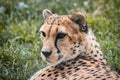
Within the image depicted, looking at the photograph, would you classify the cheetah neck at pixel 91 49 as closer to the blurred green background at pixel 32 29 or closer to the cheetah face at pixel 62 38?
the cheetah face at pixel 62 38

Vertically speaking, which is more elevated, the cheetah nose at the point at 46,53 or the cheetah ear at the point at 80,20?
the cheetah ear at the point at 80,20

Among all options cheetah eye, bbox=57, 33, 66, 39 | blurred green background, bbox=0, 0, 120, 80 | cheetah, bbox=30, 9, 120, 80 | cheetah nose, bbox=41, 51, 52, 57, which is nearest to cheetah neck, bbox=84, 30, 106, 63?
cheetah, bbox=30, 9, 120, 80

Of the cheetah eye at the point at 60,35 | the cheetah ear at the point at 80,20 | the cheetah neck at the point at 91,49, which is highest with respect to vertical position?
the cheetah ear at the point at 80,20

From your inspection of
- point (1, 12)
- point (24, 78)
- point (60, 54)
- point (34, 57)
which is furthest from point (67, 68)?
point (1, 12)

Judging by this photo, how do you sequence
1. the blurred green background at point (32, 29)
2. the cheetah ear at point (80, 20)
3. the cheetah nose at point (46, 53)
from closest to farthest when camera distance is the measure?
the cheetah nose at point (46, 53) → the cheetah ear at point (80, 20) → the blurred green background at point (32, 29)

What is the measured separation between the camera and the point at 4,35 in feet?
25.0

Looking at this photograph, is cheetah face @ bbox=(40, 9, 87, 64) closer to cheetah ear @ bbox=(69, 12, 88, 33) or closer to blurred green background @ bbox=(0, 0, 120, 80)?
cheetah ear @ bbox=(69, 12, 88, 33)

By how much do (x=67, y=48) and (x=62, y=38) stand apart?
126 millimetres

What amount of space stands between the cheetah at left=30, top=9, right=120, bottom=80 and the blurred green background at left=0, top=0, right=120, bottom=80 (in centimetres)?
84

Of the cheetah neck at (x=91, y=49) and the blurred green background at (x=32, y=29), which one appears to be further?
the blurred green background at (x=32, y=29)

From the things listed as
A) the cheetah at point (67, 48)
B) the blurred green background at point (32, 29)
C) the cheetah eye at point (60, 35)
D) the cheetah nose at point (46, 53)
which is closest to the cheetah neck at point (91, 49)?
the cheetah at point (67, 48)

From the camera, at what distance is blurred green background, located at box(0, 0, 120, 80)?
20.4 feet

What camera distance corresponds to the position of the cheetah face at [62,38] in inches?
204

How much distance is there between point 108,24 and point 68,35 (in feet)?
9.43
